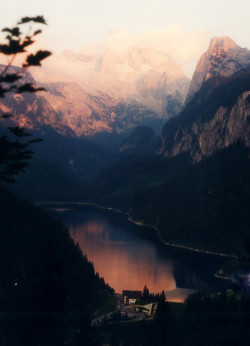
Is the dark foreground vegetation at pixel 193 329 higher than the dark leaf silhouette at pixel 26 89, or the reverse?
the dark leaf silhouette at pixel 26 89

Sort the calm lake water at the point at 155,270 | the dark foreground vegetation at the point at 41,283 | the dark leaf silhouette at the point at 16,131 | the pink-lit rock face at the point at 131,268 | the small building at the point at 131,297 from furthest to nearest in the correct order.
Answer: the pink-lit rock face at the point at 131,268 → the calm lake water at the point at 155,270 → the small building at the point at 131,297 → the dark foreground vegetation at the point at 41,283 → the dark leaf silhouette at the point at 16,131

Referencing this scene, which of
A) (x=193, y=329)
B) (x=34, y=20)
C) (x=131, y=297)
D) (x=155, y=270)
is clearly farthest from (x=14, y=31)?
(x=155, y=270)

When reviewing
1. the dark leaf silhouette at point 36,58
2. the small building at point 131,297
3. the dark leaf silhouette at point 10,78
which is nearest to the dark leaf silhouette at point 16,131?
the dark leaf silhouette at point 10,78

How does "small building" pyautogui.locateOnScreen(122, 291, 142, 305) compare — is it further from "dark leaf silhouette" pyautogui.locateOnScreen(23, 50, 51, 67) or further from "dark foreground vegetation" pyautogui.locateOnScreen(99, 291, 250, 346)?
"dark leaf silhouette" pyautogui.locateOnScreen(23, 50, 51, 67)

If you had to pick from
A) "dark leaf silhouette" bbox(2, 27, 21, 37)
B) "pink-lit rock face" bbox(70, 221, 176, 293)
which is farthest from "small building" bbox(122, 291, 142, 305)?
"dark leaf silhouette" bbox(2, 27, 21, 37)

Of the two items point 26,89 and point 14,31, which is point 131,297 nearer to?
point 26,89

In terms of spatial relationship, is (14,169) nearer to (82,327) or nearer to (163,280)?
(82,327)

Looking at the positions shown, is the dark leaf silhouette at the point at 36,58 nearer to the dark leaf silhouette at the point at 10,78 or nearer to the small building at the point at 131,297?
the dark leaf silhouette at the point at 10,78

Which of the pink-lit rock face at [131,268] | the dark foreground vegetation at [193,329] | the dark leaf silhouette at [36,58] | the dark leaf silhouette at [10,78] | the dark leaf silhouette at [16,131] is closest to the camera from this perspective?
the dark leaf silhouette at [10,78]
